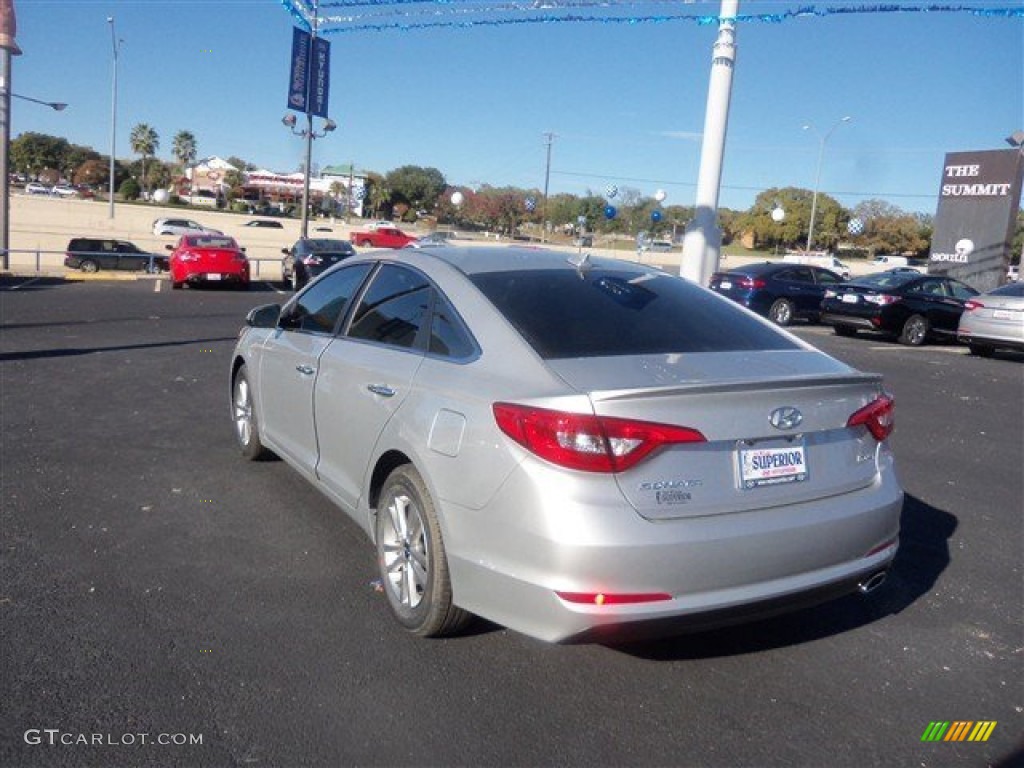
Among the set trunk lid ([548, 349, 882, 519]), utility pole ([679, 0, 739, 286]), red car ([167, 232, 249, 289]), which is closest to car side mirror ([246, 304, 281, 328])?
trunk lid ([548, 349, 882, 519])

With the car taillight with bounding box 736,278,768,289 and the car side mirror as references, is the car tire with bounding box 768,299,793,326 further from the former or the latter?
the car side mirror

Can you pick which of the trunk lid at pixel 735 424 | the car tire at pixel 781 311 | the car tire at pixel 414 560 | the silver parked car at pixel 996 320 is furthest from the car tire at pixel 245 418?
the car tire at pixel 781 311

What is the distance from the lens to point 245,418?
619 centimetres

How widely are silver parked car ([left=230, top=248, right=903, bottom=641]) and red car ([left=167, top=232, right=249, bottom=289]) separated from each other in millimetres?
19341

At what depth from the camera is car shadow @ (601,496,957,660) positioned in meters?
3.67

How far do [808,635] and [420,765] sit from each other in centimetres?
189

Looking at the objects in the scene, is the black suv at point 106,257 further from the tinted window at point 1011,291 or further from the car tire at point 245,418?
the car tire at point 245,418

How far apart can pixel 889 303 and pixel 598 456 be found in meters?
16.3

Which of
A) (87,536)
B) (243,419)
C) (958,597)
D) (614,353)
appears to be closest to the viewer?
(614,353)

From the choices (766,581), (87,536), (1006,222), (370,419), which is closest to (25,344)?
(87,536)

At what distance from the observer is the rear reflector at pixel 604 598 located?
116 inches

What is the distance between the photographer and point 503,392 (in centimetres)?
320

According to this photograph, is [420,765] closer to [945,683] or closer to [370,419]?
[370,419]

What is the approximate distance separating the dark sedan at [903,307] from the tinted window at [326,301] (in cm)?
1478
